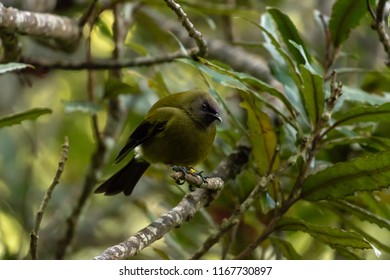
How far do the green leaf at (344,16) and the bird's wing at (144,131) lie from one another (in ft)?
2.65

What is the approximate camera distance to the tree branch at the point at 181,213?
1.84m

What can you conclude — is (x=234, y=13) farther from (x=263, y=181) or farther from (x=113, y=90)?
(x=263, y=181)

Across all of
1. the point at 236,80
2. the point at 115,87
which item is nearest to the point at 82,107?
the point at 115,87

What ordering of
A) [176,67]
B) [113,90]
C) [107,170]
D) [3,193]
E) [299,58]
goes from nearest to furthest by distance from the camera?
[299,58]
[113,90]
[107,170]
[3,193]
[176,67]

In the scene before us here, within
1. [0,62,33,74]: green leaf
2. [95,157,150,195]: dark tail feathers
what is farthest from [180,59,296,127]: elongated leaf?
[95,157,150,195]: dark tail feathers

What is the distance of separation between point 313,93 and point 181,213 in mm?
616

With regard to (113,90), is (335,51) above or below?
above

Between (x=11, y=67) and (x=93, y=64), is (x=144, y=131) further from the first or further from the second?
(x=11, y=67)

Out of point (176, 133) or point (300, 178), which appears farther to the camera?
point (176, 133)

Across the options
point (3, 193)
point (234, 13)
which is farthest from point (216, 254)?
point (3, 193)

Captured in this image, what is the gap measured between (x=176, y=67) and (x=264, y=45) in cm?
191

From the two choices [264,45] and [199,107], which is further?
[199,107]

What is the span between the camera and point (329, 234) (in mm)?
2330

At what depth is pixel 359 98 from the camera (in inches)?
111
